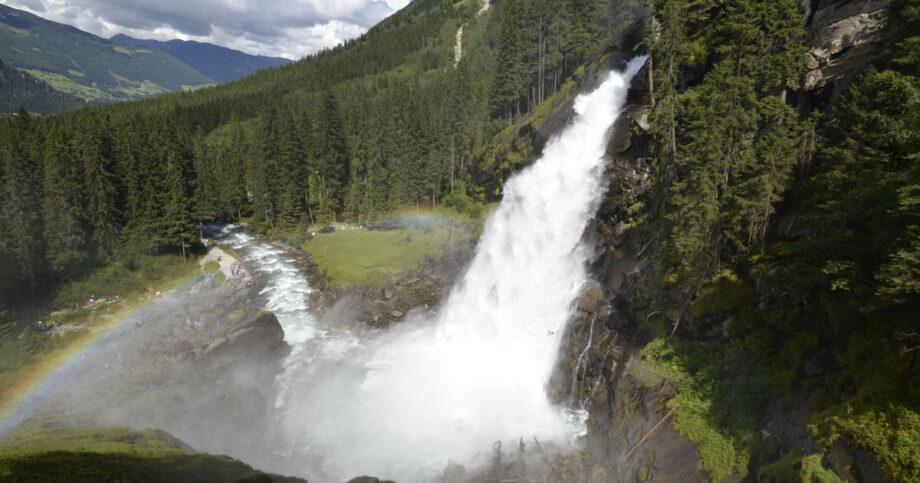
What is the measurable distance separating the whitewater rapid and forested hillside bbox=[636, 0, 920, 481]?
809 cm

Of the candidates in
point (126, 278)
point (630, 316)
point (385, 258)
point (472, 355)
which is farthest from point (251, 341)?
point (630, 316)

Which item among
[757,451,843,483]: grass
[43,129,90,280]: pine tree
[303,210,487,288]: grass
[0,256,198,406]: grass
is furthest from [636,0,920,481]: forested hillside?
[43,129,90,280]: pine tree

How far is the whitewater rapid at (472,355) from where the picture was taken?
88.1 ft

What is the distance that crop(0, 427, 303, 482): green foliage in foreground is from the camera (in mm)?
14625

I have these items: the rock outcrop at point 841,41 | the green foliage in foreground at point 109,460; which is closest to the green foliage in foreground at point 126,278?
the green foliage in foreground at point 109,460

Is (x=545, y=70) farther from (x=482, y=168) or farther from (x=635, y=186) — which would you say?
(x=635, y=186)

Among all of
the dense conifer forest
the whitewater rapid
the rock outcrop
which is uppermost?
the rock outcrop

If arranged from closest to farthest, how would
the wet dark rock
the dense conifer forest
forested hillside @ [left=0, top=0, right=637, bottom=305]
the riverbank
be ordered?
the wet dark rock → the dense conifer forest → the riverbank → forested hillside @ [left=0, top=0, right=637, bottom=305]

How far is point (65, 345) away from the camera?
3872 cm

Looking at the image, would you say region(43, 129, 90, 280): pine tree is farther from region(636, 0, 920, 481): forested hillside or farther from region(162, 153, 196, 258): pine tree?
region(636, 0, 920, 481): forested hillside

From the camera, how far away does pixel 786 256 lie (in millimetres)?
20062

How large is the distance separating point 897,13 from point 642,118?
1563cm

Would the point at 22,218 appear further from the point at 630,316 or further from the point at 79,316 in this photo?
the point at 630,316

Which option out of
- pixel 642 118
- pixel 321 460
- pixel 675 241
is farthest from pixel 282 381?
pixel 642 118
